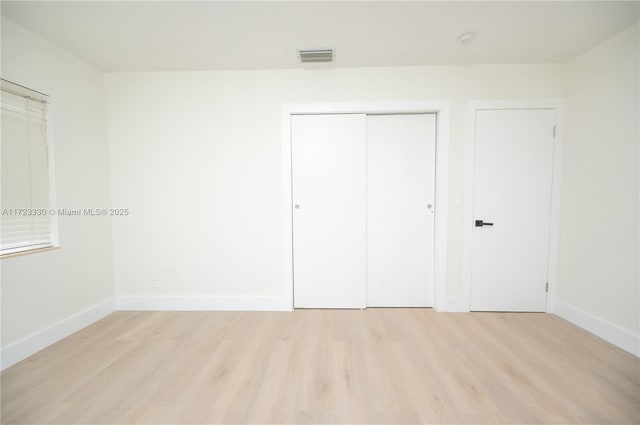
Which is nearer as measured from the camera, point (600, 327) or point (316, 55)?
point (600, 327)

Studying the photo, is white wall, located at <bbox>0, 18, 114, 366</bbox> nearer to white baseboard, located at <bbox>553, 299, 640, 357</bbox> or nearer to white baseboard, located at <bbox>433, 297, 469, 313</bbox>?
white baseboard, located at <bbox>433, 297, 469, 313</bbox>

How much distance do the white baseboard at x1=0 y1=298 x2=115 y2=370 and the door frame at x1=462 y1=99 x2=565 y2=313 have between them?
3.64 meters

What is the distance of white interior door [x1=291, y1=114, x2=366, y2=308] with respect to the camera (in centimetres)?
248

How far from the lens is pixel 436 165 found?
8.17ft

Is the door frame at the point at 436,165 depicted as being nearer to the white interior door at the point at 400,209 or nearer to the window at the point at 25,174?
the white interior door at the point at 400,209

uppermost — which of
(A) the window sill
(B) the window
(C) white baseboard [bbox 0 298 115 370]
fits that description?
(B) the window

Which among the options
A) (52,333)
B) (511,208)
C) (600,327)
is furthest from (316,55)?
(600,327)

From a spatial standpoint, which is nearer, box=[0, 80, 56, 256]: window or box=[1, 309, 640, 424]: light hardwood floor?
box=[1, 309, 640, 424]: light hardwood floor

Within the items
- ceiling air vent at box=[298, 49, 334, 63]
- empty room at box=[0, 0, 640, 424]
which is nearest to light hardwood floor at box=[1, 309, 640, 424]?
empty room at box=[0, 0, 640, 424]

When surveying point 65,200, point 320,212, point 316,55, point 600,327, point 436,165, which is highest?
point 316,55

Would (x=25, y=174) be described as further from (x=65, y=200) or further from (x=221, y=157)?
(x=221, y=157)

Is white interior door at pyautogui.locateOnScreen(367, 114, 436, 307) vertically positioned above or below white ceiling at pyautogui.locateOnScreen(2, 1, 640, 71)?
below

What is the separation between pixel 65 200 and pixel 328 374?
2.72 m

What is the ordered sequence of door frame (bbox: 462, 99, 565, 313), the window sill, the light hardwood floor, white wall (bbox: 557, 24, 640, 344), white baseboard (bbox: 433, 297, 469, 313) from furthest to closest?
white baseboard (bbox: 433, 297, 469, 313)
door frame (bbox: 462, 99, 565, 313)
white wall (bbox: 557, 24, 640, 344)
the window sill
the light hardwood floor
